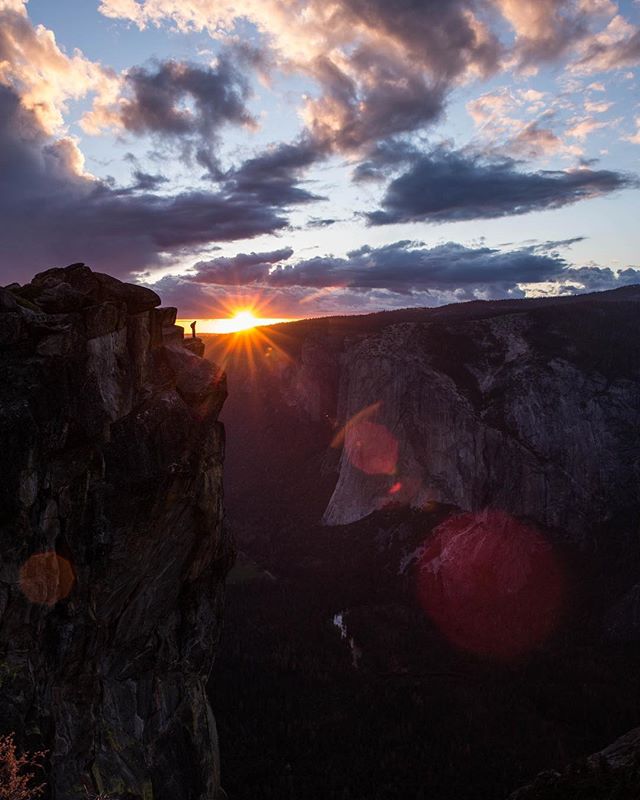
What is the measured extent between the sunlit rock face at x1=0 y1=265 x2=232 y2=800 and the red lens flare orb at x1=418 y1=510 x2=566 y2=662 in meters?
42.9

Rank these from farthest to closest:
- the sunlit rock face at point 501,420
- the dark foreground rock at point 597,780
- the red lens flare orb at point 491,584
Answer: the sunlit rock face at point 501,420, the red lens flare orb at point 491,584, the dark foreground rock at point 597,780

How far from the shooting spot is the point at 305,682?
57.0m

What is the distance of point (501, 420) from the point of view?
96.1 meters

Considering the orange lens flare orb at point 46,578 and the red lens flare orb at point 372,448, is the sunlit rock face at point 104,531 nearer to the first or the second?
the orange lens flare orb at point 46,578

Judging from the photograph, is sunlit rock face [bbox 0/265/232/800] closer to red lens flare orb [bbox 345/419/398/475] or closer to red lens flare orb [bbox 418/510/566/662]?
red lens flare orb [bbox 418/510/566/662]

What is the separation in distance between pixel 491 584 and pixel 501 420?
86.2ft

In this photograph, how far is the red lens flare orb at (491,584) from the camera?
7025 cm

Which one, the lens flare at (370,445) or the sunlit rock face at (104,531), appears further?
the lens flare at (370,445)

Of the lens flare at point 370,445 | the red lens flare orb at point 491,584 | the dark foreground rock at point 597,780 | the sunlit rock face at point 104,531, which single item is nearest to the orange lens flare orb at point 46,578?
the sunlit rock face at point 104,531

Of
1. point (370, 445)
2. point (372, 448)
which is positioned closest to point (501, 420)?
point (372, 448)

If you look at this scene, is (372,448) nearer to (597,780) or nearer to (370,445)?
(370,445)

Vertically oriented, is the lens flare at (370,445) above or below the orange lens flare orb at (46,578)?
below

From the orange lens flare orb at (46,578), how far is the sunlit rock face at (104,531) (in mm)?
58

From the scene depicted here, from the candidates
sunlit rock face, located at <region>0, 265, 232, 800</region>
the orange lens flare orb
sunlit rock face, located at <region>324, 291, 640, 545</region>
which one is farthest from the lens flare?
the orange lens flare orb
